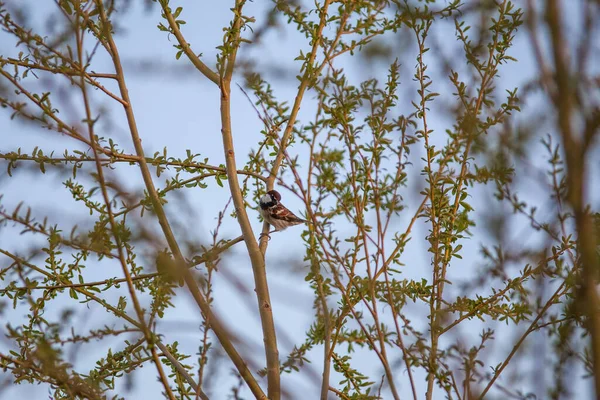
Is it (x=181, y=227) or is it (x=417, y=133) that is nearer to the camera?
(x=181, y=227)

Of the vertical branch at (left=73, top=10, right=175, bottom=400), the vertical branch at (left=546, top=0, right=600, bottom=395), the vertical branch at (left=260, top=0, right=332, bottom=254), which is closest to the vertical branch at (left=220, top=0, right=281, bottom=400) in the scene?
the vertical branch at (left=260, top=0, right=332, bottom=254)

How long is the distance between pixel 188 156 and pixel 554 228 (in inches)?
98.1

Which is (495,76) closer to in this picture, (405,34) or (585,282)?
(405,34)

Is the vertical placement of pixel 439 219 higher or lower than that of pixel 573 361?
higher

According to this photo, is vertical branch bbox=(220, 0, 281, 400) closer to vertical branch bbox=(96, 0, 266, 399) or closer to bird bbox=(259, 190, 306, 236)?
vertical branch bbox=(96, 0, 266, 399)

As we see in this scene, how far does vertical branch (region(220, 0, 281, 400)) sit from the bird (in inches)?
21.8

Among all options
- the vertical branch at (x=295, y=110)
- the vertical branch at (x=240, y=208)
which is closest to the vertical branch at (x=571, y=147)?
the vertical branch at (x=240, y=208)

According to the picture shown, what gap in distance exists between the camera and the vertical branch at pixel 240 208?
3564 mm

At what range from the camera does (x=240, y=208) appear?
3795 mm

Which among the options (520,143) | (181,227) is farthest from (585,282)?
(181,227)

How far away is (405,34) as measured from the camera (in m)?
2.56

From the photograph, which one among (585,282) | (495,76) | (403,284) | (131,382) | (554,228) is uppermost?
(495,76)

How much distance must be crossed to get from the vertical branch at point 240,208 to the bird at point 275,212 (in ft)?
1.82

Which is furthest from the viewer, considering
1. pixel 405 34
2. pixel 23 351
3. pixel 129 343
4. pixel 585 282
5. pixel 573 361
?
pixel 129 343
